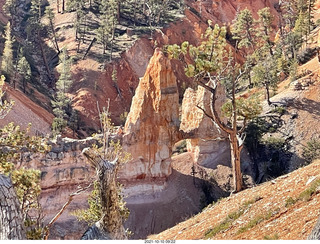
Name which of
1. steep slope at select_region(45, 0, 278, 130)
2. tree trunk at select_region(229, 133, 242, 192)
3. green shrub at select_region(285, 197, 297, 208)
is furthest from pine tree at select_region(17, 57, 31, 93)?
green shrub at select_region(285, 197, 297, 208)

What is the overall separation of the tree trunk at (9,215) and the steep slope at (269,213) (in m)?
7.56

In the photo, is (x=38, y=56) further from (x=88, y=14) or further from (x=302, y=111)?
(x=302, y=111)

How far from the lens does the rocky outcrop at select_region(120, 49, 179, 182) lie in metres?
35.3

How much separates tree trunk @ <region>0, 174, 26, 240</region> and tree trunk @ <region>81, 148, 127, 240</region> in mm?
2788

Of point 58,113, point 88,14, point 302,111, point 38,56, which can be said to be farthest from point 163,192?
point 88,14

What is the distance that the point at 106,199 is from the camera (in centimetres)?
1112

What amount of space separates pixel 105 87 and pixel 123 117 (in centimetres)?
872

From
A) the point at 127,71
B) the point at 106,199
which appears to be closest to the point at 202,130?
the point at 106,199

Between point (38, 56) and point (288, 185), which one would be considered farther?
point (38, 56)

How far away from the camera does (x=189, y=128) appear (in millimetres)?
36656

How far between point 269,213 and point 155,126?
64.9 ft

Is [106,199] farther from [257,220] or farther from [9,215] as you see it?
[257,220]

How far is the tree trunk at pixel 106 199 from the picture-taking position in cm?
1082

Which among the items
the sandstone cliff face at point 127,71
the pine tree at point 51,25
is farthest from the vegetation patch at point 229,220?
the pine tree at point 51,25
